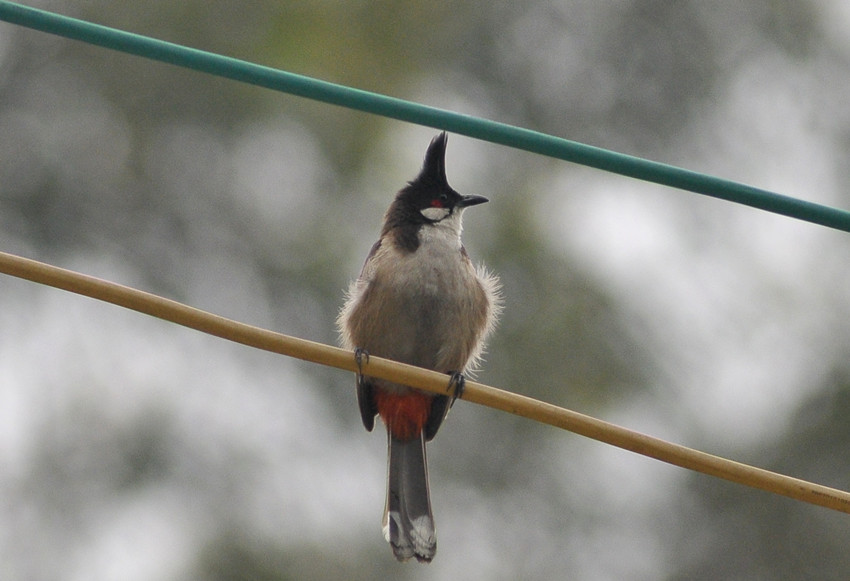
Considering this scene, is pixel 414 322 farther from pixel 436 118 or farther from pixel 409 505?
pixel 436 118

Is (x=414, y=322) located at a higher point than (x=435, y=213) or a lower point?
lower

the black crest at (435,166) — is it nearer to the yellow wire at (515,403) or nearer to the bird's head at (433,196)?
the bird's head at (433,196)

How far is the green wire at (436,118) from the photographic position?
2854mm

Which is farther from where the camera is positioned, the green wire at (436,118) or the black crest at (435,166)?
the black crest at (435,166)

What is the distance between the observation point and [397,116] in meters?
2.96

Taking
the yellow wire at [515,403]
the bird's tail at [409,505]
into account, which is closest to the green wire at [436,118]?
the yellow wire at [515,403]

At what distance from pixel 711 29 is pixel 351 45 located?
3.75 meters

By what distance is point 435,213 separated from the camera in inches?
221

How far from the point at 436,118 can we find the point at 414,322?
2.46 m

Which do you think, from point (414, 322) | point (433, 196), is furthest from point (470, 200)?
point (414, 322)

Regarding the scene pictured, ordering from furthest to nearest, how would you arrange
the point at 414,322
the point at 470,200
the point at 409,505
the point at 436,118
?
1. the point at 470,200
2. the point at 414,322
3. the point at 409,505
4. the point at 436,118

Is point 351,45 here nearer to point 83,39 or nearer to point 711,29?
point 711,29

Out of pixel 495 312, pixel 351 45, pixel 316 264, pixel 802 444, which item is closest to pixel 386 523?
pixel 495 312

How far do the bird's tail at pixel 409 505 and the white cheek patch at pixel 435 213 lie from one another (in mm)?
1070
